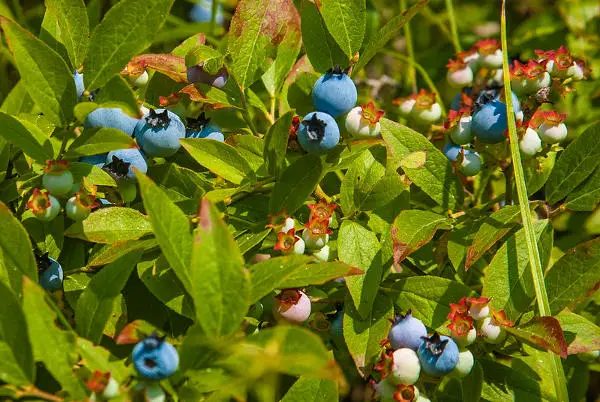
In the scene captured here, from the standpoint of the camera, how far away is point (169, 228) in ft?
3.54

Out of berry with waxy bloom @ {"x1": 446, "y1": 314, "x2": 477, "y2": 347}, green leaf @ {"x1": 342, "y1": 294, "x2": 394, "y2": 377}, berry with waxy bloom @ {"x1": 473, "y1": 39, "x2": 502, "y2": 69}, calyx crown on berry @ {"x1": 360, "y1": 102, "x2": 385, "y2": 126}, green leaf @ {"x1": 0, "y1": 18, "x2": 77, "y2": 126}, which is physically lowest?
green leaf @ {"x1": 342, "y1": 294, "x2": 394, "y2": 377}

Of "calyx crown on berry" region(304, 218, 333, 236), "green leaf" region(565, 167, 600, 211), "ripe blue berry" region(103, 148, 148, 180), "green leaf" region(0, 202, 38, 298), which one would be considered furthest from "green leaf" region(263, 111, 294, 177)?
"green leaf" region(565, 167, 600, 211)

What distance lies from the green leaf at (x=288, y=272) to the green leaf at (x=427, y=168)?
399mm

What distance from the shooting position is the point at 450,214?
1.56 metres

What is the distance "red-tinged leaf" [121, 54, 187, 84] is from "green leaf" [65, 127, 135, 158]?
305 mm

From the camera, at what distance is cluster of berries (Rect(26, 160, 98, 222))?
130cm

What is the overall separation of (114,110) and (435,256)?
0.68 meters

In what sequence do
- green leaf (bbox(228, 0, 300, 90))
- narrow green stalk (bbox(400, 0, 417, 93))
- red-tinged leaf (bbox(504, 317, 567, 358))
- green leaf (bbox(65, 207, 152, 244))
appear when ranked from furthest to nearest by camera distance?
narrow green stalk (bbox(400, 0, 417, 93))
green leaf (bbox(228, 0, 300, 90))
green leaf (bbox(65, 207, 152, 244))
red-tinged leaf (bbox(504, 317, 567, 358))

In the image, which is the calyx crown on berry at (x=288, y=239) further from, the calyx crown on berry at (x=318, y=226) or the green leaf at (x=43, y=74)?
the green leaf at (x=43, y=74)

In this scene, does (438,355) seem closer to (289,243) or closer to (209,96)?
(289,243)

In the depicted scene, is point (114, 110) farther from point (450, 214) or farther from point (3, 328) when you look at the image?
point (450, 214)

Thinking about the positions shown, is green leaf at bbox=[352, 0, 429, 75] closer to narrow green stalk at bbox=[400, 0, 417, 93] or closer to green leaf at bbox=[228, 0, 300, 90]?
green leaf at bbox=[228, 0, 300, 90]

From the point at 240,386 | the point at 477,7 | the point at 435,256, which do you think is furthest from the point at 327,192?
the point at 477,7

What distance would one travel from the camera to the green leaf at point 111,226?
1.33 metres
